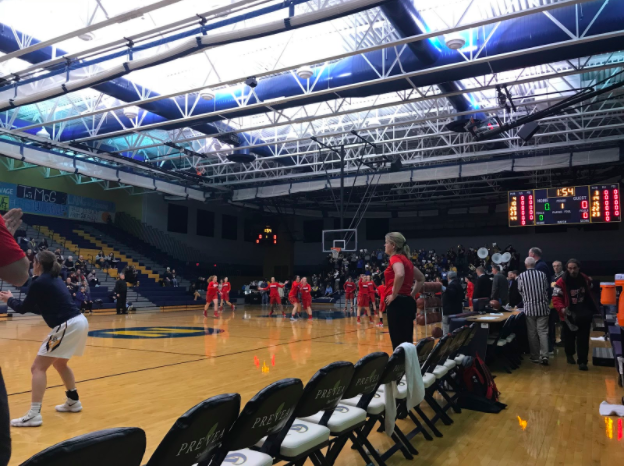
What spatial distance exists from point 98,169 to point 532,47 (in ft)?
52.5

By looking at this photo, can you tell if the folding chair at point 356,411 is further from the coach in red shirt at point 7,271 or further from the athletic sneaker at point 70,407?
the athletic sneaker at point 70,407

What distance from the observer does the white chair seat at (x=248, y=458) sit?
2306 mm

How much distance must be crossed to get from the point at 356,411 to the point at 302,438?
59 centimetres

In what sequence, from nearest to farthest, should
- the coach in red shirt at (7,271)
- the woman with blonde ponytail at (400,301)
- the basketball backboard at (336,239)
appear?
the coach in red shirt at (7,271), the woman with blonde ponytail at (400,301), the basketball backboard at (336,239)

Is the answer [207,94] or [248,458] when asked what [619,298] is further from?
[207,94]

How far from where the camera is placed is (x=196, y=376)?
6531mm

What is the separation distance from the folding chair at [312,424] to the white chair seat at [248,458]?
0.27ft

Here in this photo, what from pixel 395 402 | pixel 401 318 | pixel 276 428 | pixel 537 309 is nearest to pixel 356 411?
pixel 395 402

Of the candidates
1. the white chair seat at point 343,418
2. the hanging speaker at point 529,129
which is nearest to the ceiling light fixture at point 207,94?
the hanging speaker at point 529,129

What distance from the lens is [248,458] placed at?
2.35 m

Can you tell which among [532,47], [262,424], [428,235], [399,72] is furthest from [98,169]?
[428,235]

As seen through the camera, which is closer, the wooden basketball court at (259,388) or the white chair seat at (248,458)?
the white chair seat at (248,458)

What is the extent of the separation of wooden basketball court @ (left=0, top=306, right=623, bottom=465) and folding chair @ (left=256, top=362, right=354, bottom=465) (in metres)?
0.85

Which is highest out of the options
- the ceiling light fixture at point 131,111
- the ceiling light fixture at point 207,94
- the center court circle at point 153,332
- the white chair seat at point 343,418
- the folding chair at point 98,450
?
the ceiling light fixture at point 131,111
